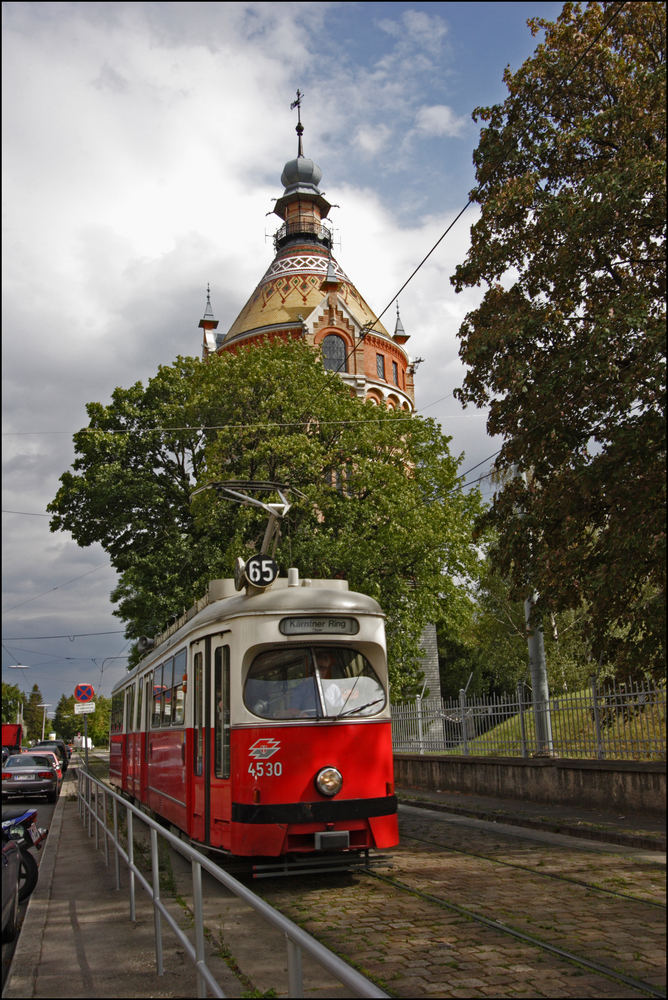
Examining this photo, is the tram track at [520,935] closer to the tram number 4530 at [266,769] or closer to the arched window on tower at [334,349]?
the tram number 4530 at [266,769]

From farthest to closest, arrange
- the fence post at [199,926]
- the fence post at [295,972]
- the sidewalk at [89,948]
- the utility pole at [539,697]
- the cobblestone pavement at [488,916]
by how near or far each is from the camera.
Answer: the utility pole at [539,697] → the sidewalk at [89,948] → the cobblestone pavement at [488,916] → the fence post at [199,926] → the fence post at [295,972]

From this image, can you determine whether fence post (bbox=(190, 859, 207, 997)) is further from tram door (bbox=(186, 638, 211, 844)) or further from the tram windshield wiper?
tram door (bbox=(186, 638, 211, 844))

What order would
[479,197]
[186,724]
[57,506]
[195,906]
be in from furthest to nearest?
[57,506]
[479,197]
[186,724]
[195,906]

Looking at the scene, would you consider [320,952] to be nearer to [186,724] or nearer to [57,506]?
[186,724]

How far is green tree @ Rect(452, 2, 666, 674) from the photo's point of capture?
10.7 metres

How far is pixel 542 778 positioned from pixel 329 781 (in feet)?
25.7

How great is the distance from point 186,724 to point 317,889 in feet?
Answer: 10.0

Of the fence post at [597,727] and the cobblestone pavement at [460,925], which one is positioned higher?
the fence post at [597,727]

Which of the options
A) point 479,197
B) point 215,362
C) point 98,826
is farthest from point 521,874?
point 215,362

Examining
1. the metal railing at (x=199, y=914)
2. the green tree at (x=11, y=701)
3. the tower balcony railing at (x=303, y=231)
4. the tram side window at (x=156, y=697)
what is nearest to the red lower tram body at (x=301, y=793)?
the metal railing at (x=199, y=914)

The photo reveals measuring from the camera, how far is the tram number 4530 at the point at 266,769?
8898 mm

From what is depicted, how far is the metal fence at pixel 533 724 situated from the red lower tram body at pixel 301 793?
294 centimetres

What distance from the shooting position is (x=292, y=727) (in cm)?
907

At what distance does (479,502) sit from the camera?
2625cm
